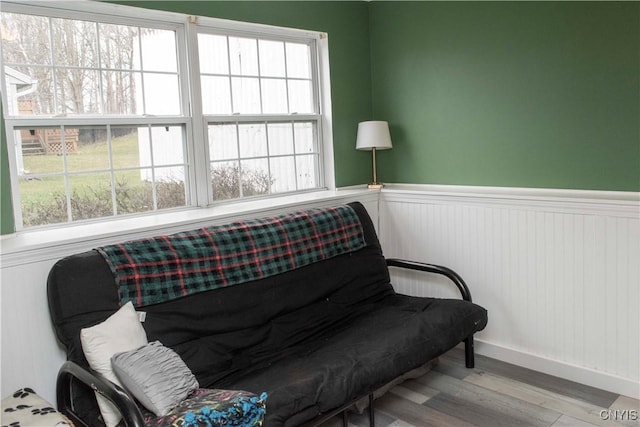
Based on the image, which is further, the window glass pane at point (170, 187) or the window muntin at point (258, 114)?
the window muntin at point (258, 114)

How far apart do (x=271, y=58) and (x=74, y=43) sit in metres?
1.26

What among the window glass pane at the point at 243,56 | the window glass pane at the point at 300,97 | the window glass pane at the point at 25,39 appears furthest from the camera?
the window glass pane at the point at 300,97

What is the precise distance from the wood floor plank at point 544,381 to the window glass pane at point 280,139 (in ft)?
5.51

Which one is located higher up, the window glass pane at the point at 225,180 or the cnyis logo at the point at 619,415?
the window glass pane at the point at 225,180

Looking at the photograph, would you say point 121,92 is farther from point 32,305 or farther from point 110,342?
point 110,342

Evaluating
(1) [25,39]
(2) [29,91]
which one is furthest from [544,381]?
(1) [25,39]

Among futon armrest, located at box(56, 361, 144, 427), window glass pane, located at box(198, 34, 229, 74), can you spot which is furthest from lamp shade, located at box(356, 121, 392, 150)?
futon armrest, located at box(56, 361, 144, 427)

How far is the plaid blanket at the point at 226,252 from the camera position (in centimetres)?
239

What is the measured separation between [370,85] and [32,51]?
7.37 ft

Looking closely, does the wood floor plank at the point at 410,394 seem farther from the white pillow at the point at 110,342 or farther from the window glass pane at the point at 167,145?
the window glass pane at the point at 167,145

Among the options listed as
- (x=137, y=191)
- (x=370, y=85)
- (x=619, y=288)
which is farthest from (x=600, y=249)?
(x=137, y=191)

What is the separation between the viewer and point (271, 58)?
3631mm

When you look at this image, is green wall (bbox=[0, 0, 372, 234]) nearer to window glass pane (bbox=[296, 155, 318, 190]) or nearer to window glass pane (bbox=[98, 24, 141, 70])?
window glass pane (bbox=[296, 155, 318, 190])

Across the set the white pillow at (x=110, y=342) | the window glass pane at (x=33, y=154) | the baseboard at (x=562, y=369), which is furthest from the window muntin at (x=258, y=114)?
the baseboard at (x=562, y=369)
